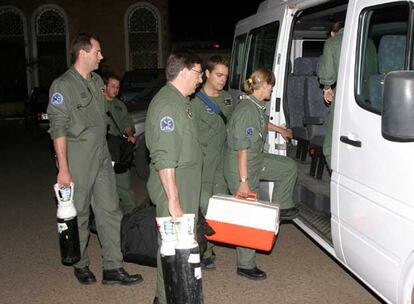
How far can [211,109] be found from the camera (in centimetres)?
477

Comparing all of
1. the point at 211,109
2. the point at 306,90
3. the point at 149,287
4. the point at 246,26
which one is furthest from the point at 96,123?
the point at 246,26

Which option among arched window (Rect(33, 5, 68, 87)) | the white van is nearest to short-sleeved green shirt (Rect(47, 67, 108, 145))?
the white van

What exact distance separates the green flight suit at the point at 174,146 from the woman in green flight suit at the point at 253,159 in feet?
→ 2.56

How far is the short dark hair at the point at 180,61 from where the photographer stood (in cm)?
352

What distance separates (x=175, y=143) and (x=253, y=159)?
1246mm

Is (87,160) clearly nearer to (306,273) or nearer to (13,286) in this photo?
(13,286)

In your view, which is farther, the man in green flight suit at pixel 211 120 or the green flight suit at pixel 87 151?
the man in green flight suit at pixel 211 120

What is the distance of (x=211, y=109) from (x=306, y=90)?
1.76 meters

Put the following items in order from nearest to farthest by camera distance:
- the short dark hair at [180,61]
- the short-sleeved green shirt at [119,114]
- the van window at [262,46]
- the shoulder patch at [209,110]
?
the short dark hair at [180,61], the shoulder patch at [209,110], the van window at [262,46], the short-sleeved green shirt at [119,114]

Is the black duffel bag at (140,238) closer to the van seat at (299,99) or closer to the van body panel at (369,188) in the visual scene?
the van body panel at (369,188)

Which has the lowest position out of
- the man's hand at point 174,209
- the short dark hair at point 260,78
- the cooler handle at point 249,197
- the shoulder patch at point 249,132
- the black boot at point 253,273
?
the black boot at point 253,273

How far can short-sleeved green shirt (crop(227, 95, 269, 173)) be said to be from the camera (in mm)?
4352

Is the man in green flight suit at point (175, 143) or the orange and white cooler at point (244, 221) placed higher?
the man in green flight suit at point (175, 143)

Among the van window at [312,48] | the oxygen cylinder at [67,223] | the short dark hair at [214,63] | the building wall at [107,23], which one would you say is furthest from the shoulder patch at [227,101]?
the building wall at [107,23]
